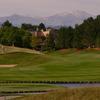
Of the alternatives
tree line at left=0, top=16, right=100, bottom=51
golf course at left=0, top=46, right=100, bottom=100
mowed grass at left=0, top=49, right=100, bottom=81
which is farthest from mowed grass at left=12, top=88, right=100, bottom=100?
tree line at left=0, top=16, right=100, bottom=51

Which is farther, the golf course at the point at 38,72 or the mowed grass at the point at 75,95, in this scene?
the golf course at the point at 38,72

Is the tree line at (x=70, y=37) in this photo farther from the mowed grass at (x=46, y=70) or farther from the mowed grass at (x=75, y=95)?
the mowed grass at (x=75, y=95)

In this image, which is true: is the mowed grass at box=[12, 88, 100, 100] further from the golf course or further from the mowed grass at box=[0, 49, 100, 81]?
the mowed grass at box=[0, 49, 100, 81]

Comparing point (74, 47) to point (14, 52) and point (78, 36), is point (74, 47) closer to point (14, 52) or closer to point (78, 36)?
point (78, 36)

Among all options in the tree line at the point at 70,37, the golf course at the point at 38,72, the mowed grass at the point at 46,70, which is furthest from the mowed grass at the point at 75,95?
the tree line at the point at 70,37

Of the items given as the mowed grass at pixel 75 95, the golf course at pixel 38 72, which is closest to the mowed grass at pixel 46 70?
the golf course at pixel 38 72

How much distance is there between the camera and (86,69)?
2990 inches

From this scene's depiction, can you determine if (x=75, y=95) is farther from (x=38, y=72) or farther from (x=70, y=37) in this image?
(x=70, y=37)

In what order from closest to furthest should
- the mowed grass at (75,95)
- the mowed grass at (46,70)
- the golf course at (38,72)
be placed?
1. the mowed grass at (75,95)
2. the golf course at (38,72)
3. the mowed grass at (46,70)

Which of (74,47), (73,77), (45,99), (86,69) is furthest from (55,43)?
(45,99)

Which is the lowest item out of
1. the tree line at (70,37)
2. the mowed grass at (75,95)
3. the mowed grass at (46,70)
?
the mowed grass at (46,70)

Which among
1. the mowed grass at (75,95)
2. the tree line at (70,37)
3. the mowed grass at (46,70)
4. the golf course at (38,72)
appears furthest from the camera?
the tree line at (70,37)

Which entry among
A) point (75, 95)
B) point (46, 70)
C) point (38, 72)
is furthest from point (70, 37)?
point (75, 95)

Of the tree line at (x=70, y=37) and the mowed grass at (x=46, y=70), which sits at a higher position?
the tree line at (x=70, y=37)
